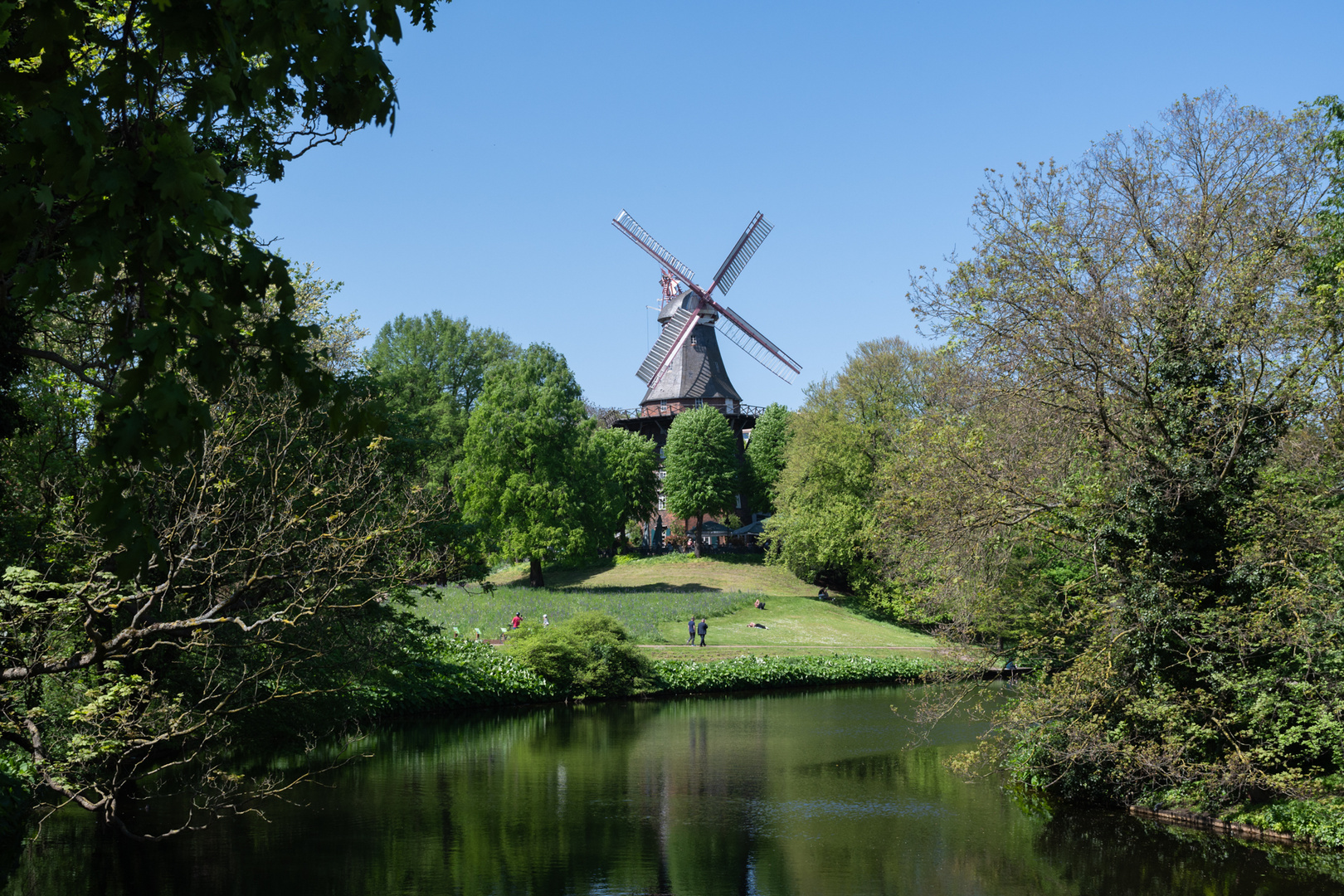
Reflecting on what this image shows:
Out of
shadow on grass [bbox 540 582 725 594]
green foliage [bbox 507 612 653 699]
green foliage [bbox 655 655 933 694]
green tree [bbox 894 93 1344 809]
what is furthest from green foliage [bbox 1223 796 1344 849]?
shadow on grass [bbox 540 582 725 594]

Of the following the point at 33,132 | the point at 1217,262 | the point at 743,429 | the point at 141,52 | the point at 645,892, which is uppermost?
the point at 743,429

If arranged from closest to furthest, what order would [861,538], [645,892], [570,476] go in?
[645,892]
[861,538]
[570,476]

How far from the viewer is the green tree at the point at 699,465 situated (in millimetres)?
63053

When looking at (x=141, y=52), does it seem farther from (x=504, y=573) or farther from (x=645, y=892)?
(x=504, y=573)

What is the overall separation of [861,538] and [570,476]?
50.2 ft

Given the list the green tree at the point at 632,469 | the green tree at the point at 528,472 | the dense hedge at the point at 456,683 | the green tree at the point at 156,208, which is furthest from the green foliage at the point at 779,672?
the green tree at the point at 156,208

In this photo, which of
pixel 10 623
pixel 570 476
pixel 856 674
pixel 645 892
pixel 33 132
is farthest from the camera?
pixel 570 476

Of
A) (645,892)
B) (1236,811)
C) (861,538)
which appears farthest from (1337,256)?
(861,538)

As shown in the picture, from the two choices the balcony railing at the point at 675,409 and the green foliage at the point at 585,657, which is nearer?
the green foliage at the point at 585,657

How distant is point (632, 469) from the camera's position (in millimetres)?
65812

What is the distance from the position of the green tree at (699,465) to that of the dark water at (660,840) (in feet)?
131

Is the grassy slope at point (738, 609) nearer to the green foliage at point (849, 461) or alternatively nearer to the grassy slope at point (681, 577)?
the grassy slope at point (681, 577)

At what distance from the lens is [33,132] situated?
151 inches

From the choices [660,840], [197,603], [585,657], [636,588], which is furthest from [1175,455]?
[636,588]
